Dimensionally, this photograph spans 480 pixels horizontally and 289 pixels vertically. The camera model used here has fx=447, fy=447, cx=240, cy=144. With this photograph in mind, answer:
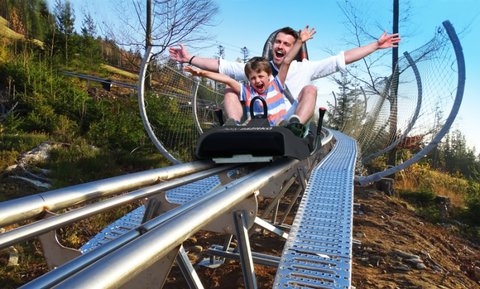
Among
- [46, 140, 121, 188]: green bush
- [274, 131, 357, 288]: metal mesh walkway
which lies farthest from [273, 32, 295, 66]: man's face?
[46, 140, 121, 188]: green bush

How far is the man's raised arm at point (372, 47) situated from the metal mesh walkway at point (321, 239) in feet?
3.77

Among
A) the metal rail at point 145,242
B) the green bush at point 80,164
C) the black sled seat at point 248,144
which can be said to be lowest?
the green bush at point 80,164

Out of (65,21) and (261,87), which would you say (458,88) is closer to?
(261,87)

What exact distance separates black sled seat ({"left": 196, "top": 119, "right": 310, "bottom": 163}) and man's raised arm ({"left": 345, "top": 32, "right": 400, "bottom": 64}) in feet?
4.74

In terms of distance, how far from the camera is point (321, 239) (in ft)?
6.57

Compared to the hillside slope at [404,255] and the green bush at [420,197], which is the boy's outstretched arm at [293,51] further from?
the green bush at [420,197]

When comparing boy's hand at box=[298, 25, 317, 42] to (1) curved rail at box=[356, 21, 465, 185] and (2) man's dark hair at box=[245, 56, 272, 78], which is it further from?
(1) curved rail at box=[356, 21, 465, 185]

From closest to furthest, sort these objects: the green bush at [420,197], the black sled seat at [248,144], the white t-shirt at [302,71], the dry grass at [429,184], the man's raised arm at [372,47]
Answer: the black sled seat at [248,144] < the man's raised arm at [372,47] < the white t-shirt at [302,71] < the green bush at [420,197] < the dry grass at [429,184]

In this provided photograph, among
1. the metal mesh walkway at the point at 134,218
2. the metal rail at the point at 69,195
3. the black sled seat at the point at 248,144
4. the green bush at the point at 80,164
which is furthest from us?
the green bush at the point at 80,164

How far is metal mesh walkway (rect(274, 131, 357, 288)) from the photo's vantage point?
1706mm

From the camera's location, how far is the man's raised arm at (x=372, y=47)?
3.58 m

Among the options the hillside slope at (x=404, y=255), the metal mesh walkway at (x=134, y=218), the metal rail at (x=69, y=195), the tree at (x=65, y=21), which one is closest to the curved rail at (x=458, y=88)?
the hillside slope at (x=404, y=255)

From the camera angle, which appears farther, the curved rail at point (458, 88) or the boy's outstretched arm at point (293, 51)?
the curved rail at point (458, 88)

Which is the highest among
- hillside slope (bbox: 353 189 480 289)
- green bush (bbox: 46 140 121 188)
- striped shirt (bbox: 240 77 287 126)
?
striped shirt (bbox: 240 77 287 126)
